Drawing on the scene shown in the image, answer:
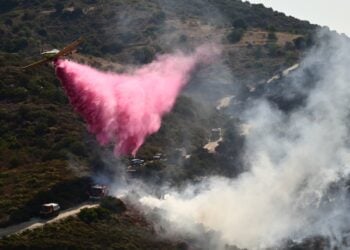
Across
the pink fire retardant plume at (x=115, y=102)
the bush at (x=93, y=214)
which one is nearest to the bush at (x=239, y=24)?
the pink fire retardant plume at (x=115, y=102)

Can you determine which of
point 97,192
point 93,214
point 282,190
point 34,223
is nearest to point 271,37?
point 282,190

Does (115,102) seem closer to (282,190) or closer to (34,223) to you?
(34,223)

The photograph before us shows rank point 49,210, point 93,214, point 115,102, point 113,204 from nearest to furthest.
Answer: point 49,210 < point 93,214 < point 113,204 < point 115,102

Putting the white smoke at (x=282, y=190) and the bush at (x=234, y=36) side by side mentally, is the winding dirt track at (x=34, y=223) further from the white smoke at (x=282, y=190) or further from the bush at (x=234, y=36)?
the bush at (x=234, y=36)

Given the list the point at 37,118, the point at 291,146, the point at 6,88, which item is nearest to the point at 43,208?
the point at 37,118

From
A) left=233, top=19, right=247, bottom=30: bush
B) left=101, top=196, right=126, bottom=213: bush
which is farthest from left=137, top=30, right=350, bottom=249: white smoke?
left=233, top=19, right=247, bottom=30: bush

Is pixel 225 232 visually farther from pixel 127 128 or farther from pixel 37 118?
pixel 37 118

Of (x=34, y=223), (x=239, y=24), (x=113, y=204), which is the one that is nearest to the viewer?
(x=34, y=223)

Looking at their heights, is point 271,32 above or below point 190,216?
above
